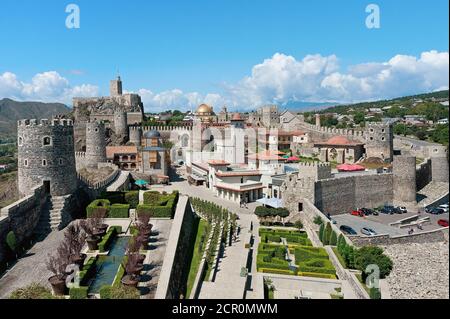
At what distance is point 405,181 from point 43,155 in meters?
24.2

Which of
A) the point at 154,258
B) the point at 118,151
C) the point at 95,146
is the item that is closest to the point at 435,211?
the point at 154,258

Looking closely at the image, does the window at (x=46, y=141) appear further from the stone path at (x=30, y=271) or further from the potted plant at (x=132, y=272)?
the potted plant at (x=132, y=272)

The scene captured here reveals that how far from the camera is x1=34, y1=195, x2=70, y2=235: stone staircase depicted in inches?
781

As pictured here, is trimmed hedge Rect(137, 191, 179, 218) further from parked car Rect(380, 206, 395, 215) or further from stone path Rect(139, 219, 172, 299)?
parked car Rect(380, 206, 395, 215)

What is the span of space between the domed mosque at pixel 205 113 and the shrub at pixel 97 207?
143ft

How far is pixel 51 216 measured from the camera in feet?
67.0

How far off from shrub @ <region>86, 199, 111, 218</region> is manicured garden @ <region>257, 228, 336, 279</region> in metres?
8.56

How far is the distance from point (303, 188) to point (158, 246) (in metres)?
11.5

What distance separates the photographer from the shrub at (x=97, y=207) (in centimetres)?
2167

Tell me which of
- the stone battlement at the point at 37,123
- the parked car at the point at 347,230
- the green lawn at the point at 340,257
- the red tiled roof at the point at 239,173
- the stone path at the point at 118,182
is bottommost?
the green lawn at the point at 340,257

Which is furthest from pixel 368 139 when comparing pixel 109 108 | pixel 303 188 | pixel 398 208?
pixel 109 108

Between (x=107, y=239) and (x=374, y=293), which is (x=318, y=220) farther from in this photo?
(x=107, y=239)

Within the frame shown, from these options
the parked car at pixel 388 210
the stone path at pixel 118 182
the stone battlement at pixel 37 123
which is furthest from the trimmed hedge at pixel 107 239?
the parked car at pixel 388 210

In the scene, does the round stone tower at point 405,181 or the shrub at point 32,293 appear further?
the round stone tower at point 405,181
